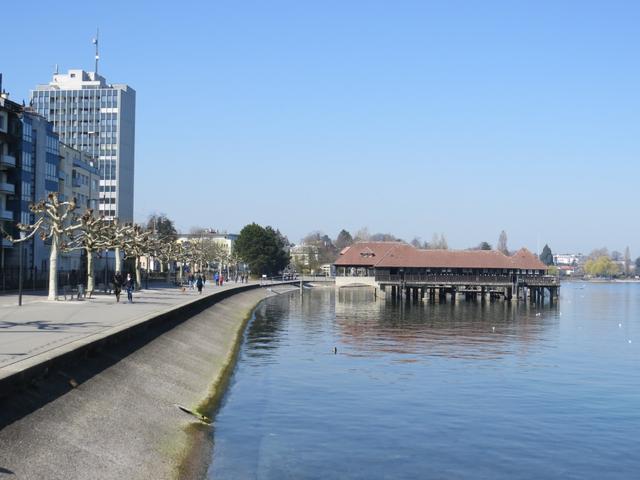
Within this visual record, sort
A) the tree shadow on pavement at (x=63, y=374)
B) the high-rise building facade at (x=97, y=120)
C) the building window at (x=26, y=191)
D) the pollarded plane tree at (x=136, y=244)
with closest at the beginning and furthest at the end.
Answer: the tree shadow on pavement at (x=63, y=374)
the pollarded plane tree at (x=136, y=244)
the building window at (x=26, y=191)
the high-rise building facade at (x=97, y=120)

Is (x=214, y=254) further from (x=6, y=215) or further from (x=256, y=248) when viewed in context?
(x=6, y=215)

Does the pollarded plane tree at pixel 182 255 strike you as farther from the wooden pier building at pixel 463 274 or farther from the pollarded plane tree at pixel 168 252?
the wooden pier building at pixel 463 274

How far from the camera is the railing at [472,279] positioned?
110m

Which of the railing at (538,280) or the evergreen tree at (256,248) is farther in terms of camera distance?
the evergreen tree at (256,248)

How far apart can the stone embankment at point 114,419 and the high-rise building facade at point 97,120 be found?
483 ft

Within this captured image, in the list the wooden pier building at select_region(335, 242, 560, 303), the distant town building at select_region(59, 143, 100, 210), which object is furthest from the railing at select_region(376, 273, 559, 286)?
the distant town building at select_region(59, 143, 100, 210)

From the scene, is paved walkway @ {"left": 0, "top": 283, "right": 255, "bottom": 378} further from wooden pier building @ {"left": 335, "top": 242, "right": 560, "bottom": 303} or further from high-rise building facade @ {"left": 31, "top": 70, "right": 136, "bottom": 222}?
high-rise building facade @ {"left": 31, "top": 70, "right": 136, "bottom": 222}

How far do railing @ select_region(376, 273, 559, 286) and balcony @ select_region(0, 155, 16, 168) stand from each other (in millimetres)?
54169

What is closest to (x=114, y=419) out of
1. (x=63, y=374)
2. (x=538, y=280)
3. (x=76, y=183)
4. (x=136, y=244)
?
(x=63, y=374)

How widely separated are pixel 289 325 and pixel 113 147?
123 m

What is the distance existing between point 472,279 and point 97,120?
3900 inches

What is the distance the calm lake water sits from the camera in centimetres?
2022

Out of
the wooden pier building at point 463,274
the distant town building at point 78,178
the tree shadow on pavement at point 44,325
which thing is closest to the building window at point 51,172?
the distant town building at point 78,178

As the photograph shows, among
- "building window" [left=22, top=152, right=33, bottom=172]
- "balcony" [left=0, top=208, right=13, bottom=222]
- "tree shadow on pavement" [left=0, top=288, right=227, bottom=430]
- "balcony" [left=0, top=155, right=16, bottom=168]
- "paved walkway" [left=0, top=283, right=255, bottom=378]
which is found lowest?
"tree shadow on pavement" [left=0, top=288, right=227, bottom=430]
